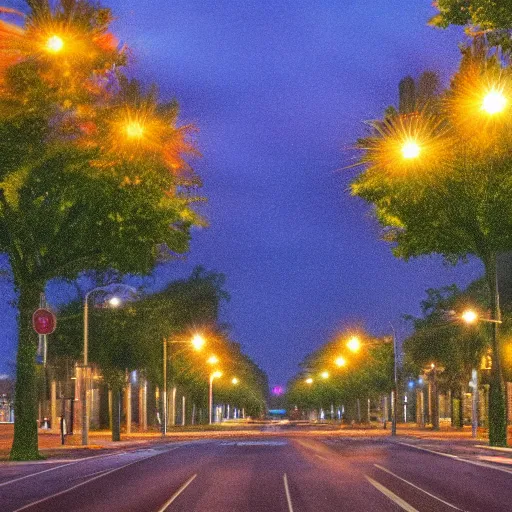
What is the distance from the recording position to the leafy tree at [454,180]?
104ft

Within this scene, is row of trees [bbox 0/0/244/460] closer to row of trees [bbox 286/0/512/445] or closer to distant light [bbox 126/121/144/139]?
distant light [bbox 126/121/144/139]

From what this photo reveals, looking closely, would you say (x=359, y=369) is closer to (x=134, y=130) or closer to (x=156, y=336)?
(x=156, y=336)

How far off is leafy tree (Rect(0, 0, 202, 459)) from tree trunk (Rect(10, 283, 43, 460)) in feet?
0.13

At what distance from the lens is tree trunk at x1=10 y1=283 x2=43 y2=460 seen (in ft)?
118

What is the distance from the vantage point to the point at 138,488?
22.0 metres

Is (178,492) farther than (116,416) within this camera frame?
No

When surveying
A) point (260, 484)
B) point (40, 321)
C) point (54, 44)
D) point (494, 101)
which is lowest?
point (260, 484)

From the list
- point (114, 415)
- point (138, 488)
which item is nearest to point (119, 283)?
point (114, 415)

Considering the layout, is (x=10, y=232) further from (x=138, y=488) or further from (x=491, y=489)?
(x=491, y=489)

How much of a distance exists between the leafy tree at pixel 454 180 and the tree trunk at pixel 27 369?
45.7 feet

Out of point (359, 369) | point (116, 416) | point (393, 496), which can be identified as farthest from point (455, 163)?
point (359, 369)

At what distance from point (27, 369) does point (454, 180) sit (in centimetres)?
1830

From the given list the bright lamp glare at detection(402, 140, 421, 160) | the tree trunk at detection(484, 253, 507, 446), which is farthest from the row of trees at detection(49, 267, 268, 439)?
the bright lamp glare at detection(402, 140, 421, 160)

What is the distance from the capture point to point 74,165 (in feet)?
106
